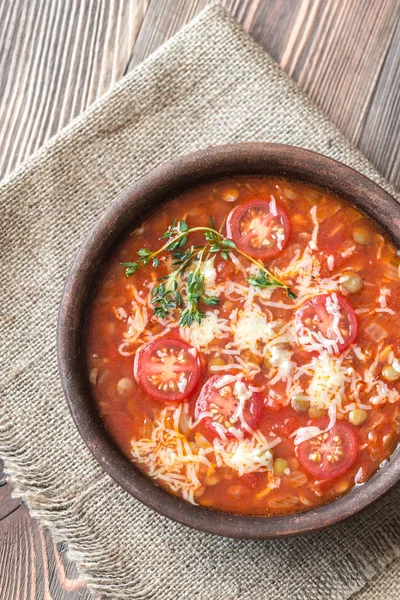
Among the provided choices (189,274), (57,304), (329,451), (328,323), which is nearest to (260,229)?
(189,274)

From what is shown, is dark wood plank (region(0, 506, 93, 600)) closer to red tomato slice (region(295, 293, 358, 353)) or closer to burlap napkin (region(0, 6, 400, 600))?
burlap napkin (region(0, 6, 400, 600))

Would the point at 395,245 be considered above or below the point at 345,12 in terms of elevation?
below

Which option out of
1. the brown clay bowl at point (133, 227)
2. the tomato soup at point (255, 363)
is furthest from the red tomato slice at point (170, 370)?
the brown clay bowl at point (133, 227)

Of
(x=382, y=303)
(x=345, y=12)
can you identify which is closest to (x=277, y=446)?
(x=382, y=303)

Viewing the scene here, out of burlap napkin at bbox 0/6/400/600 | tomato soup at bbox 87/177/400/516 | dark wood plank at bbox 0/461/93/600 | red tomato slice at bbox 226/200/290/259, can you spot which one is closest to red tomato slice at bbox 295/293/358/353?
tomato soup at bbox 87/177/400/516

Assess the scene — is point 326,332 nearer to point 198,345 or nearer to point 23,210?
point 198,345

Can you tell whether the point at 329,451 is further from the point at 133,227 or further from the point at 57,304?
the point at 57,304
